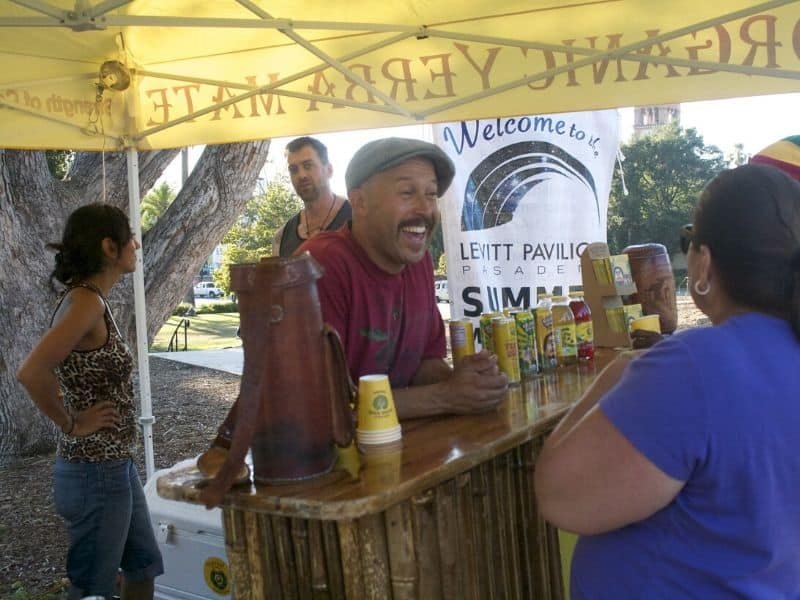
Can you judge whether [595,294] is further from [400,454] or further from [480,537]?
[400,454]

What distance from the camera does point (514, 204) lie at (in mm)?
5234

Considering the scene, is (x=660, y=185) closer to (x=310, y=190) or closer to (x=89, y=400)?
(x=310, y=190)

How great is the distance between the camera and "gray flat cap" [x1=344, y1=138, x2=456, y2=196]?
241 centimetres

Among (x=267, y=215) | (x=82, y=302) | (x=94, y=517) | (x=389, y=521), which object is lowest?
(x=94, y=517)

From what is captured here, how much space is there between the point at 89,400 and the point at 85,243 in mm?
589

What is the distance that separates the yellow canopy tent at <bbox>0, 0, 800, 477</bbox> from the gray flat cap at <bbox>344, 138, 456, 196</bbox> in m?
1.12

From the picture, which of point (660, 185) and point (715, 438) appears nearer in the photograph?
point (715, 438)

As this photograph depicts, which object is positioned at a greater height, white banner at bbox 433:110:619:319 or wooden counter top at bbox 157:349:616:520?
white banner at bbox 433:110:619:319

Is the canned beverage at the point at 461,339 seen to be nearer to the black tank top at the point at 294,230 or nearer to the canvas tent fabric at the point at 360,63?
the canvas tent fabric at the point at 360,63

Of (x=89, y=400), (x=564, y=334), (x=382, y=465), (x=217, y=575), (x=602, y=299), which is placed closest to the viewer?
(x=382, y=465)

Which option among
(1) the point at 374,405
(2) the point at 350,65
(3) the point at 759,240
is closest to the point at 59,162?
(2) the point at 350,65

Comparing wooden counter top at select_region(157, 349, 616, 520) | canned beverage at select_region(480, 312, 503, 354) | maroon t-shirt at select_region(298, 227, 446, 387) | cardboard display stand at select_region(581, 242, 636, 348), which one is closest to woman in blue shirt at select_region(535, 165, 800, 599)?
wooden counter top at select_region(157, 349, 616, 520)

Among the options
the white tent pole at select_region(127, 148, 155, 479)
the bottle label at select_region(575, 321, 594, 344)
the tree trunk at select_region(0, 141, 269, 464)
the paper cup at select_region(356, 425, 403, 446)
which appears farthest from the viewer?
the tree trunk at select_region(0, 141, 269, 464)

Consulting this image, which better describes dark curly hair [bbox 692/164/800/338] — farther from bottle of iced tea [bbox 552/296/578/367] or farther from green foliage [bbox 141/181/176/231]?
green foliage [bbox 141/181/176/231]
